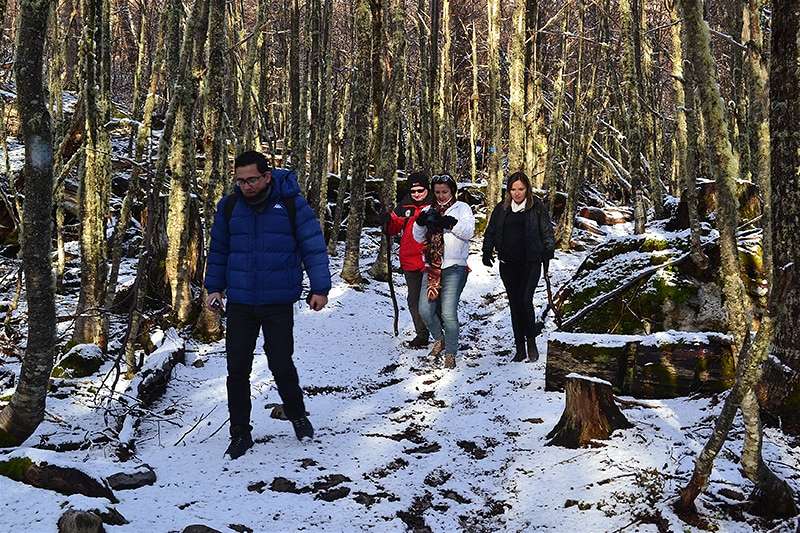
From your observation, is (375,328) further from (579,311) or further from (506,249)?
(579,311)

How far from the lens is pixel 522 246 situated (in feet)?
21.4

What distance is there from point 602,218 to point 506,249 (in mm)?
14438

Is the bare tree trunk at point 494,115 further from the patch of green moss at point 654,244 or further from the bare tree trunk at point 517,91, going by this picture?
the patch of green moss at point 654,244

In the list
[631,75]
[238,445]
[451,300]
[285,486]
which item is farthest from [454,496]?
[631,75]

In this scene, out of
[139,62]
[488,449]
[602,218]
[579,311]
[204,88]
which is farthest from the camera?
[602,218]

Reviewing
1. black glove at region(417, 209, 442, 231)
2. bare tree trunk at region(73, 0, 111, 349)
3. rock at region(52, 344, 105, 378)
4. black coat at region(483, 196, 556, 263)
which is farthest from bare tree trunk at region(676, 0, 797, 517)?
bare tree trunk at region(73, 0, 111, 349)

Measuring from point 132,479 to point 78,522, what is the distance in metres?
0.86

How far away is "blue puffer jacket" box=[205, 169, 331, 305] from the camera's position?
13.4 feet

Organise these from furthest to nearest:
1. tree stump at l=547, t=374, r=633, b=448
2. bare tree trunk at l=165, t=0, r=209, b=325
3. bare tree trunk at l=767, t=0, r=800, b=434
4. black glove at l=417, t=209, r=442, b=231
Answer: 1. black glove at l=417, t=209, r=442, b=231
2. bare tree trunk at l=165, t=0, r=209, b=325
3. tree stump at l=547, t=374, r=633, b=448
4. bare tree trunk at l=767, t=0, r=800, b=434

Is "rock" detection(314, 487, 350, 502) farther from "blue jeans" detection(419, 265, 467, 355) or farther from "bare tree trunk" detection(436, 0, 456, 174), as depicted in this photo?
"bare tree trunk" detection(436, 0, 456, 174)

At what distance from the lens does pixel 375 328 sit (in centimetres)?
849

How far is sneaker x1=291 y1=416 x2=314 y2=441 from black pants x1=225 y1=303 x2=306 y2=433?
0.24 m

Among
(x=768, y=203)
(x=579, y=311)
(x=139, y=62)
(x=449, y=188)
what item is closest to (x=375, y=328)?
(x=449, y=188)

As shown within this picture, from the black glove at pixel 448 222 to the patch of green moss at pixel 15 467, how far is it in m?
4.52
